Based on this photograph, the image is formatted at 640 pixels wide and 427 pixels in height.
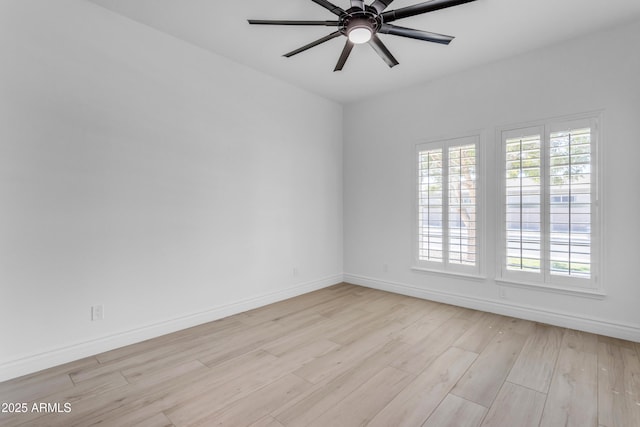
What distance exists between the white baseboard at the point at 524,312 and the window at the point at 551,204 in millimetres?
337

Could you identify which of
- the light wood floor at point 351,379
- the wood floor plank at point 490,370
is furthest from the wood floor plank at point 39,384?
the wood floor plank at point 490,370

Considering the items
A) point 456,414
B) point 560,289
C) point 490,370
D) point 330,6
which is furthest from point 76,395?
point 560,289

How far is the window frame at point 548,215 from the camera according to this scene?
3061 mm

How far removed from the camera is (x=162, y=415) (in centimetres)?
190

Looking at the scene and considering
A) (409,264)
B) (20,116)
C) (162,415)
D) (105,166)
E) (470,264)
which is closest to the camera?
(162,415)

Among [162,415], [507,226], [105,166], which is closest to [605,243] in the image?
[507,226]

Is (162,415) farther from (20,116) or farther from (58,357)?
(20,116)

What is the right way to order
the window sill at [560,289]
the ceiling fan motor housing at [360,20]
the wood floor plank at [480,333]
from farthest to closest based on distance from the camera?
the window sill at [560,289] < the wood floor plank at [480,333] < the ceiling fan motor housing at [360,20]

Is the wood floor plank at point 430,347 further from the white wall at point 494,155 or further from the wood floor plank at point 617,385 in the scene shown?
the wood floor plank at point 617,385

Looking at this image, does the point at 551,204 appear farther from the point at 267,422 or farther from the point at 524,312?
the point at 267,422

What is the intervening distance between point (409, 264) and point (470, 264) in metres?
0.84

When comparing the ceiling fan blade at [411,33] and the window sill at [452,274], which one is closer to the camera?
the ceiling fan blade at [411,33]

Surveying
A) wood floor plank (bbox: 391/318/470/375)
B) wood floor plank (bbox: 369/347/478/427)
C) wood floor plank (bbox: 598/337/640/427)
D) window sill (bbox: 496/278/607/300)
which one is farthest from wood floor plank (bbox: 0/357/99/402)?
window sill (bbox: 496/278/607/300)

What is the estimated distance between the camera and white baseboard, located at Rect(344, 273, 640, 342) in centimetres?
298
